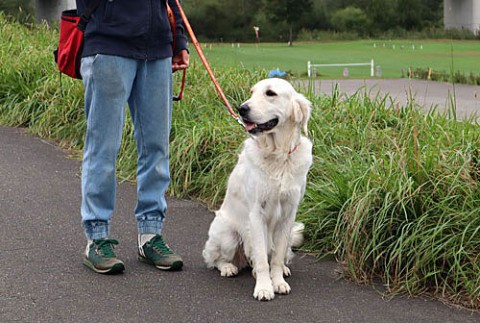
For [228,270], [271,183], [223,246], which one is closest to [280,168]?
[271,183]

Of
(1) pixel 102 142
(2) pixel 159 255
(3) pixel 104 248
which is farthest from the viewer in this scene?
(2) pixel 159 255

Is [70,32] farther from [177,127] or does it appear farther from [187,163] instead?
[177,127]

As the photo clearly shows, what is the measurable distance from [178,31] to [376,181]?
5.34 ft

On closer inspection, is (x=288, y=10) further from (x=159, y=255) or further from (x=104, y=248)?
(x=104, y=248)

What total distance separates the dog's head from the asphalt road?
3.28 feet

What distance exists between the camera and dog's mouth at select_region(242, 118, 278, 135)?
15.4 feet

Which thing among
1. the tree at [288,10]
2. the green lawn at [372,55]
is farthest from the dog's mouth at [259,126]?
the tree at [288,10]

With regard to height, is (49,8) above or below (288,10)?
above

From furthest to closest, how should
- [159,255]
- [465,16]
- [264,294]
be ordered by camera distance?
[465,16] < [159,255] < [264,294]

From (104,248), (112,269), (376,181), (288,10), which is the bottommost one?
(112,269)

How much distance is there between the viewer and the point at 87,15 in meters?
4.74

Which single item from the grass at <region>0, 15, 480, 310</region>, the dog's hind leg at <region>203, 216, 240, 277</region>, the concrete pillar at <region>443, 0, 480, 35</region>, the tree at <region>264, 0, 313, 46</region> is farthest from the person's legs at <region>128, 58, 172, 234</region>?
the tree at <region>264, 0, 313, 46</region>

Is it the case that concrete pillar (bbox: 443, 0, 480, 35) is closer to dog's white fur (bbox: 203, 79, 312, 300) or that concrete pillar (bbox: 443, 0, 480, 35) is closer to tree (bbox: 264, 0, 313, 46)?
tree (bbox: 264, 0, 313, 46)

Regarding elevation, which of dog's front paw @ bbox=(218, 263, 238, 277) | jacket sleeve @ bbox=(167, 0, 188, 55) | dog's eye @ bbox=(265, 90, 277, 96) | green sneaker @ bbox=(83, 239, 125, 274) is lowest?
dog's front paw @ bbox=(218, 263, 238, 277)
